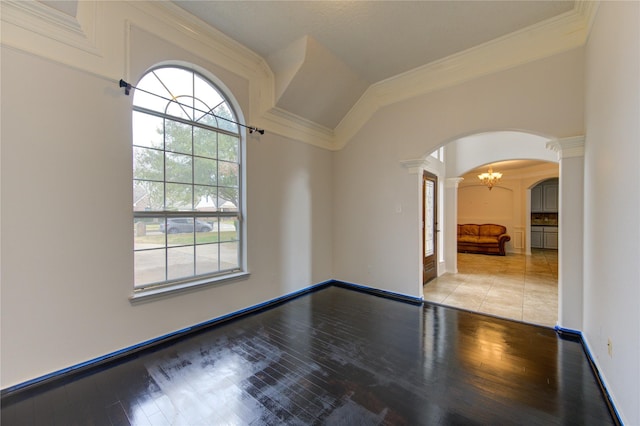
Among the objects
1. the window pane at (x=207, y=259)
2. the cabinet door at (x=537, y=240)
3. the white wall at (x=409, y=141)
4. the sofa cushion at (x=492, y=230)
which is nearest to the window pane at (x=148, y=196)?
the window pane at (x=207, y=259)

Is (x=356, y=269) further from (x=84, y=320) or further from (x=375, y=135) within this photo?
(x=84, y=320)

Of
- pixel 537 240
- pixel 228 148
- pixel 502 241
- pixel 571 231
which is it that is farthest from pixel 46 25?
pixel 537 240

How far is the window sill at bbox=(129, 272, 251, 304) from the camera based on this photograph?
8.12 feet

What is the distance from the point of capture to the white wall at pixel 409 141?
9.30 feet

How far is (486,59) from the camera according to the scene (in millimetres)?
3176

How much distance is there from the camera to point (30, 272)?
1936 mm

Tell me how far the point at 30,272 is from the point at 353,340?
2803 millimetres

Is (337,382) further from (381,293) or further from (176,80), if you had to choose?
(176,80)

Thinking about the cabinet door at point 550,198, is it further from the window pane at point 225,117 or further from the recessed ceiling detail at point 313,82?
the window pane at point 225,117

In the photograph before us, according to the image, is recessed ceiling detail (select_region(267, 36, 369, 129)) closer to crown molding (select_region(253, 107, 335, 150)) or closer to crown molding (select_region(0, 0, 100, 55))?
crown molding (select_region(253, 107, 335, 150))

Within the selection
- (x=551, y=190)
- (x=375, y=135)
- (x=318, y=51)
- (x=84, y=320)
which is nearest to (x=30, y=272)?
(x=84, y=320)

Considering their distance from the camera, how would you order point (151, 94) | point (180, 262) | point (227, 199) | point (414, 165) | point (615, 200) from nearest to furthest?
point (615, 200)
point (151, 94)
point (180, 262)
point (227, 199)
point (414, 165)

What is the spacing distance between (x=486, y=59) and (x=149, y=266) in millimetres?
4579

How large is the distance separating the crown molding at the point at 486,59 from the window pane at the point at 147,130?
2.96 metres
